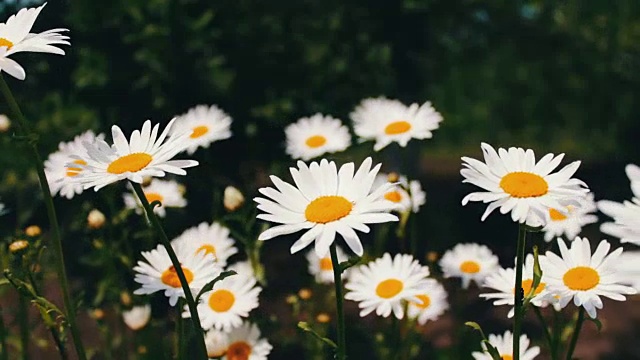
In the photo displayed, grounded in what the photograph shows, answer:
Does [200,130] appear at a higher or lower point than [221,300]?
higher

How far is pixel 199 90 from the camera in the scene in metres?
3.08

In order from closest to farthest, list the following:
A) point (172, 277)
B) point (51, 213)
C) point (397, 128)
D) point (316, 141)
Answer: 1. point (51, 213)
2. point (172, 277)
3. point (397, 128)
4. point (316, 141)

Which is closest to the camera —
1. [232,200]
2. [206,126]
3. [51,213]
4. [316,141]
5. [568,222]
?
[51,213]

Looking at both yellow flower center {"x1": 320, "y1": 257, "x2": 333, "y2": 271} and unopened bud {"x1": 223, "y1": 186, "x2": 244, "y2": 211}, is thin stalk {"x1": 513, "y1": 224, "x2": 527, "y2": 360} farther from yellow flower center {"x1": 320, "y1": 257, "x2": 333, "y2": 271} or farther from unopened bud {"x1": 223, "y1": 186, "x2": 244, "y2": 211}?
yellow flower center {"x1": 320, "y1": 257, "x2": 333, "y2": 271}

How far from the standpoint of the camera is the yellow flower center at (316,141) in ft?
6.91

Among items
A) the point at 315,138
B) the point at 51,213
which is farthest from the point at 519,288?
the point at 315,138

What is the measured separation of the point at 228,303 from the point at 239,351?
0.09m

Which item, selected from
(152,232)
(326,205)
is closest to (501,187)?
(326,205)

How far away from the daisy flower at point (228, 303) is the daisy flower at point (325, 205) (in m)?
0.38

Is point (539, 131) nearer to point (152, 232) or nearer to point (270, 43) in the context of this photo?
point (270, 43)

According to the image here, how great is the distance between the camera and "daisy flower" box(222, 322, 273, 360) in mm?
1499

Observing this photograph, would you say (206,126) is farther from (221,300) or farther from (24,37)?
(24,37)

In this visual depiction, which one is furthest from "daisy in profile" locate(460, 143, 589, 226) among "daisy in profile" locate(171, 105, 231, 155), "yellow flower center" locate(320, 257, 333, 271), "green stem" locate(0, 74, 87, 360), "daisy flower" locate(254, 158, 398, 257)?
"yellow flower center" locate(320, 257, 333, 271)

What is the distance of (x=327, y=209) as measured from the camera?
1111mm
